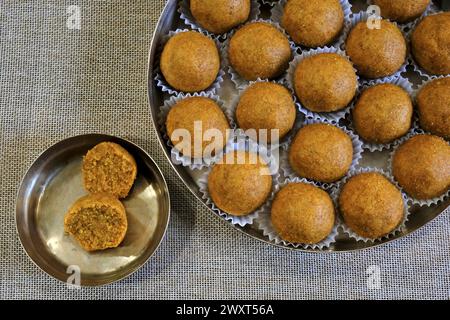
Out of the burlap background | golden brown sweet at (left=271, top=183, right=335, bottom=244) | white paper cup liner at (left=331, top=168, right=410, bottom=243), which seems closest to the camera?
golden brown sweet at (left=271, top=183, right=335, bottom=244)

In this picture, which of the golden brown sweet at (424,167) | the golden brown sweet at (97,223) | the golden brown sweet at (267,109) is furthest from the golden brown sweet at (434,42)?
the golden brown sweet at (97,223)

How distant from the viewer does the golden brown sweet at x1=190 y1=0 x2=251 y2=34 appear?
149 centimetres

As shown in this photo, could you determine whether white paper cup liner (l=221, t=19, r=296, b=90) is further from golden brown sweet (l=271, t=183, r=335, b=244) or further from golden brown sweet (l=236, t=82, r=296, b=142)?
golden brown sweet (l=271, t=183, r=335, b=244)

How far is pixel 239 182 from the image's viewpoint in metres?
1.42

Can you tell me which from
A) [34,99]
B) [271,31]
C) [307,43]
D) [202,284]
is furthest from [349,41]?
[34,99]

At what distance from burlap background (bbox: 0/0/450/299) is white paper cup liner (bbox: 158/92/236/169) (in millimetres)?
128

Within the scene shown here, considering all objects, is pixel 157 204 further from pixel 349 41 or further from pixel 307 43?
pixel 349 41

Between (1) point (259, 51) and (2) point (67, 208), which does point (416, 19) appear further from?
(2) point (67, 208)

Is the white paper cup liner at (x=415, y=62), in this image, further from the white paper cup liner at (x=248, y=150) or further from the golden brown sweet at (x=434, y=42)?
the white paper cup liner at (x=248, y=150)

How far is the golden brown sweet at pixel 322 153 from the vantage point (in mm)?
1438

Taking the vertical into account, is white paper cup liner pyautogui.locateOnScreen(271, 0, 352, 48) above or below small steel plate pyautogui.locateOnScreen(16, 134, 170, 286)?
above

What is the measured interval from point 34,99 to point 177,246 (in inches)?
30.6

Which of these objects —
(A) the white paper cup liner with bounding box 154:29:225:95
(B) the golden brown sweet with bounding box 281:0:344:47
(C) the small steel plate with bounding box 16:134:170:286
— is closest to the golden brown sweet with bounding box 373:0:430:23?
(B) the golden brown sweet with bounding box 281:0:344:47
